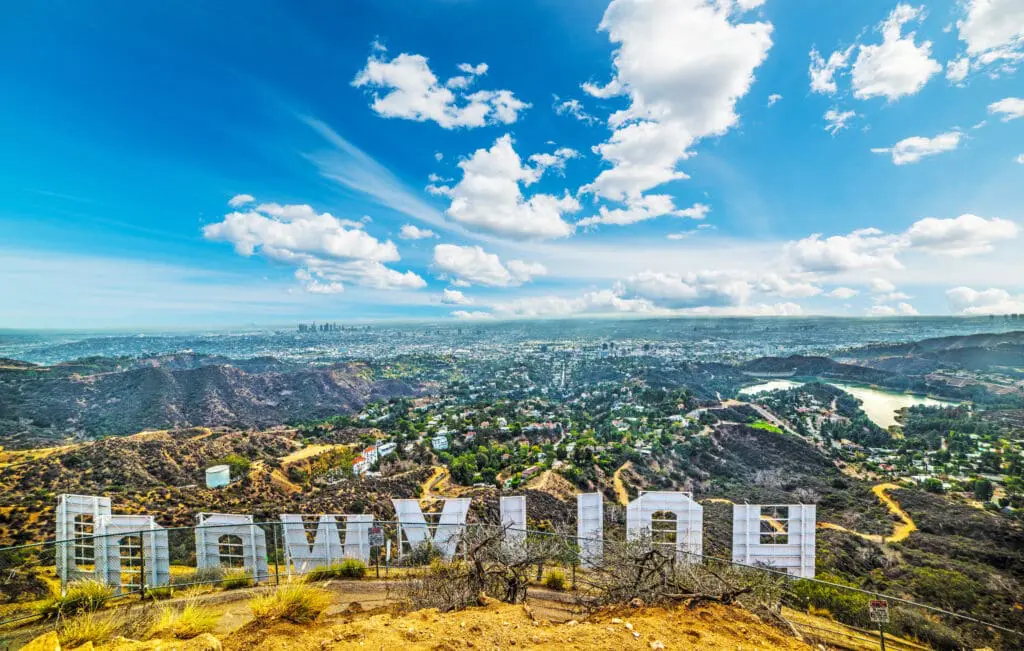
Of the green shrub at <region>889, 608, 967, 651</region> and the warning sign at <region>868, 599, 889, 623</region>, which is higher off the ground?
the warning sign at <region>868, 599, 889, 623</region>

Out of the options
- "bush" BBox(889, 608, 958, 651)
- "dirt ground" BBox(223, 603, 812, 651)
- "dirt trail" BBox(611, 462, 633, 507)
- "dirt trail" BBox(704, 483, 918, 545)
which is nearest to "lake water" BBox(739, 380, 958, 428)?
"dirt trail" BBox(704, 483, 918, 545)

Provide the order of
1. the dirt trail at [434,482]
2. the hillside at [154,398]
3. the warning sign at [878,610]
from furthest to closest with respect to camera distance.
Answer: the hillside at [154,398]
the dirt trail at [434,482]
the warning sign at [878,610]

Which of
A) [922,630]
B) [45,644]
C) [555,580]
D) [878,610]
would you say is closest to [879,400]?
[922,630]

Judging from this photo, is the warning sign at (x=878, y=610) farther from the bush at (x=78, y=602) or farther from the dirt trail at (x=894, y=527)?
the dirt trail at (x=894, y=527)

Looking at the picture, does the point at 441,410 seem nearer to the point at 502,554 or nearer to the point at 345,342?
the point at 502,554

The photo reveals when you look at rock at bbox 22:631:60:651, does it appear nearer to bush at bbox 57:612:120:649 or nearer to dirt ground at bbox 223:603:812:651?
bush at bbox 57:612:120:649

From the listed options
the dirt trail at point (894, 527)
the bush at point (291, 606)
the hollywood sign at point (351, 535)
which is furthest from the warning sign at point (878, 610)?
the dirt trail at point (894, 527)
